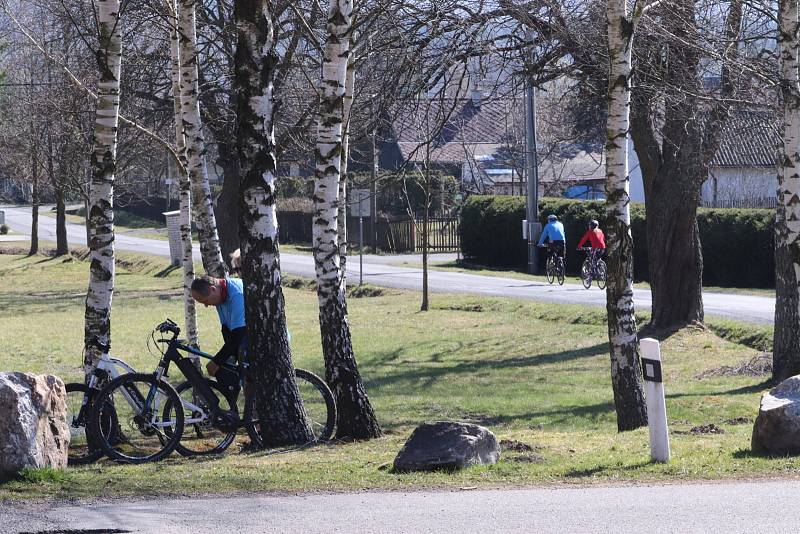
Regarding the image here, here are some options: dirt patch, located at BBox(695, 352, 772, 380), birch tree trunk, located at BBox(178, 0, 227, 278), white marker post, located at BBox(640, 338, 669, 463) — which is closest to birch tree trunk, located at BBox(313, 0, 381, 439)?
white marker post, located at BBox(640, 338, 669, 463)

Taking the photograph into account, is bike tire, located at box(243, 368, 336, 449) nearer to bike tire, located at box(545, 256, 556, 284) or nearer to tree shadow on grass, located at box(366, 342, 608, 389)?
tree shadow on grass, located at box(366, 342, 608, 389)

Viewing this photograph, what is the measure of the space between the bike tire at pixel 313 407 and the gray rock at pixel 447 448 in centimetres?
175

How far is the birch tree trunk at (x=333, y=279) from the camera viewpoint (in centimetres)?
1016

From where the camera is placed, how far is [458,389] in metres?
15.6

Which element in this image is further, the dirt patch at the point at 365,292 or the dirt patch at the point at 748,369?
the dirt patch at the point at 365,292

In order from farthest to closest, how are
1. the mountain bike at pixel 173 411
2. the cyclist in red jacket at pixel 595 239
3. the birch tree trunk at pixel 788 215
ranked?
the cyclist in red jacket at pixel 595 239 < the birch tree trunk at pixel 788 215 < the mountain bike at pixel 173 411

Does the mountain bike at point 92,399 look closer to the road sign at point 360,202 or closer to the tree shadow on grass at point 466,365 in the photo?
the tree shadow on grass at point 466,365

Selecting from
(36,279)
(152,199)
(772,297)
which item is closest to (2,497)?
(772,297)

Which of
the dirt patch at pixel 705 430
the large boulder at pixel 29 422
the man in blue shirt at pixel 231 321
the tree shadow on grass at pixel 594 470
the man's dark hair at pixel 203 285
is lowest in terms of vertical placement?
the dirt patch at pixel 705 430

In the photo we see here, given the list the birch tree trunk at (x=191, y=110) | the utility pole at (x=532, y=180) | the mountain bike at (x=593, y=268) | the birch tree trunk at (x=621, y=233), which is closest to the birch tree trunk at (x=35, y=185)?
the utility pole at (x=532, y=180)

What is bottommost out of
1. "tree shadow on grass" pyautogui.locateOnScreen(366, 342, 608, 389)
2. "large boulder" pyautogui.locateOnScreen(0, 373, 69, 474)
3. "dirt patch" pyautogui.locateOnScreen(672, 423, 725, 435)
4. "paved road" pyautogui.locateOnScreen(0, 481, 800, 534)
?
"tree shadow on grass" pyautogui.locateOnScreen(366, 342, 608, 389)

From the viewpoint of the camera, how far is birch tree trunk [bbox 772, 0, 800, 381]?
12.2m

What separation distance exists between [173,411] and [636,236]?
27188mm

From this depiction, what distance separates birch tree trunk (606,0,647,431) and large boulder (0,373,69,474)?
17.6ft
